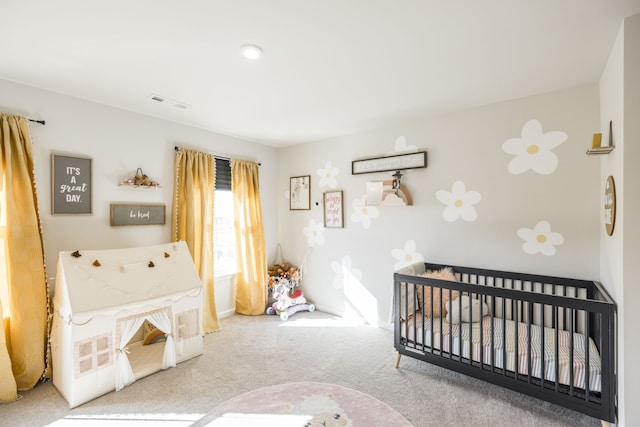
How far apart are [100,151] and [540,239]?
3.94m

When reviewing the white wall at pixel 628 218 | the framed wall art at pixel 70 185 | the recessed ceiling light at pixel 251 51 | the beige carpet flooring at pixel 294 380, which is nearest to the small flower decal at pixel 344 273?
the beige carpet flooring at pixel 294 380

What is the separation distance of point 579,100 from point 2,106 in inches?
175

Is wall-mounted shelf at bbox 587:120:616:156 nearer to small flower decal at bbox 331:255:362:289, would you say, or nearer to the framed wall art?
small flower decal at bbox 331:255:362:289

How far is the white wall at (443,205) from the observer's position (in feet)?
8.09

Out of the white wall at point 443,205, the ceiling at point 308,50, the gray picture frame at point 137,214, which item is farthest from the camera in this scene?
the gray picture frame at point 137,214

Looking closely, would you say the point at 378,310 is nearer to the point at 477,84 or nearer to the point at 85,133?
the point at 477,84

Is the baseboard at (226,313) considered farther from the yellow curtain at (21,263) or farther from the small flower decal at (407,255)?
the small flower decal at (407,255)

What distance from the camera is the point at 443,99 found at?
8.89 ft

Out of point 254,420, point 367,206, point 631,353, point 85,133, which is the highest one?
point 85,133

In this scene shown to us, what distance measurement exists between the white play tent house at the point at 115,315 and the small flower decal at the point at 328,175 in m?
1.95

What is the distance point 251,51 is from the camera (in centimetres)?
188

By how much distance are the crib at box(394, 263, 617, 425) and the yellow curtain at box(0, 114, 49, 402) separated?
2.83 meters

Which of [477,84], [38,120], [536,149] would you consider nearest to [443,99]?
[477,84]

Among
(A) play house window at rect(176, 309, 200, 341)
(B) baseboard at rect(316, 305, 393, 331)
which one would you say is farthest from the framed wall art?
(B) baseboard at rect(316, 305, 393, 331)
